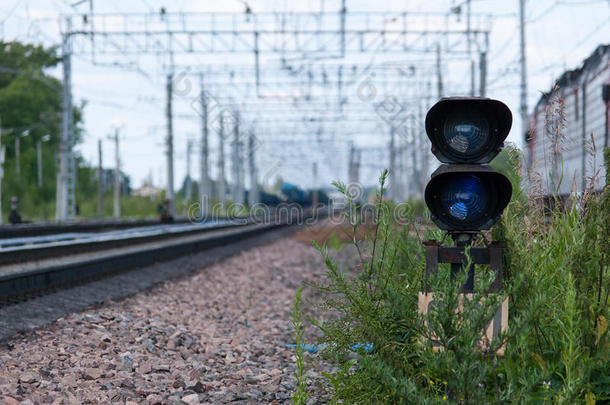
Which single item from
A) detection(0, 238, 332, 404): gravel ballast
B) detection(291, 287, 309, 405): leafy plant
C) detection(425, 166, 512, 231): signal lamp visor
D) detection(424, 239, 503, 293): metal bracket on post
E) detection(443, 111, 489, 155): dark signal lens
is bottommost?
detection(0, 238, 332, 404): gravel ballast

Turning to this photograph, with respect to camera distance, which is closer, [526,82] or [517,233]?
[517,233]

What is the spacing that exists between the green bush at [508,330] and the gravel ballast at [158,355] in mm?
1276

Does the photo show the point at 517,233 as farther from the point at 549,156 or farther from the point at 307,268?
the point at 307,268

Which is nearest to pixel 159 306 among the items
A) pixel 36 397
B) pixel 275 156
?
pixel 36 397

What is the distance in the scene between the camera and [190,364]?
18.7ft

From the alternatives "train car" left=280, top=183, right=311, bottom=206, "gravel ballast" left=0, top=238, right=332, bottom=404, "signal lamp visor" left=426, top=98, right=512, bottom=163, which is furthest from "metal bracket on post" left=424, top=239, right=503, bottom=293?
"train car" left=280, top=183, right=311, bottom=206

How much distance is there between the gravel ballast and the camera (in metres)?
4.58

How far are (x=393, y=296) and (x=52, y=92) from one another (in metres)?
69.2

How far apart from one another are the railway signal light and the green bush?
30 centimetres

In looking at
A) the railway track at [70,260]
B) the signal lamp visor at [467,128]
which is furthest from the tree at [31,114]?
the signal lamp visor at [467,128]

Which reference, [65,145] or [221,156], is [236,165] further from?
[65,145]

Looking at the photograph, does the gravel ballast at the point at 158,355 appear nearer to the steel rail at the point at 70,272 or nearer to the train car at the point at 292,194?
the steel rail at the point at 70,272

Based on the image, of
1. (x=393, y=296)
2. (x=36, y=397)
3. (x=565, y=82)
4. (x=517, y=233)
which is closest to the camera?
(x=393, y=296)

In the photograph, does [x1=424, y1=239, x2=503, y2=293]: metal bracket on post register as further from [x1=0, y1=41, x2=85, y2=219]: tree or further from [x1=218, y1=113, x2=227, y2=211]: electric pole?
[x1=0, y1=41, x2=85, y2=219]: tree
